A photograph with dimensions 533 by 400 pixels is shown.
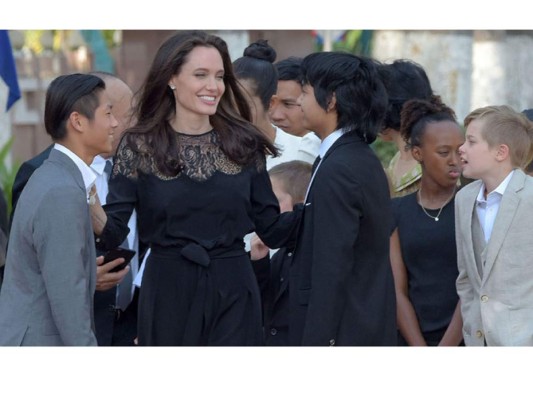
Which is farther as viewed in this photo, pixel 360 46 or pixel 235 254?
pixel 360 46

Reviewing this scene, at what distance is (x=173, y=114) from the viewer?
512 centimetres

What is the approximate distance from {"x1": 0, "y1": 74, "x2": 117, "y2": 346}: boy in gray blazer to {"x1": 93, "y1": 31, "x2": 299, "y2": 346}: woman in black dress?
0.35 metres

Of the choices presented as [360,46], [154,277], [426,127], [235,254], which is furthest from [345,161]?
[360,46]

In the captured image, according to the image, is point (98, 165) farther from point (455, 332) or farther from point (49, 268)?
point (455, 332)

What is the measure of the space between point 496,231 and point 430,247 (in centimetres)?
64

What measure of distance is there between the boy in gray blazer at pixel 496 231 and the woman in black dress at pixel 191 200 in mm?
1001

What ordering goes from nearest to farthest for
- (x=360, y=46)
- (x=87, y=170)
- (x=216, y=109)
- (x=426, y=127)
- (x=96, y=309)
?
(x=87, y=170) < (x=216, y=109) < (x=96, y=309) < (x=426, y=127) < (x=360, y=46)

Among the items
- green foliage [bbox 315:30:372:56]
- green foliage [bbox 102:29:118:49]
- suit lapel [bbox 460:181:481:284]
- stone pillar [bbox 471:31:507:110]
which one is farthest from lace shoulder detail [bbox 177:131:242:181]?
green foliage [bbox 102:29:118:49]

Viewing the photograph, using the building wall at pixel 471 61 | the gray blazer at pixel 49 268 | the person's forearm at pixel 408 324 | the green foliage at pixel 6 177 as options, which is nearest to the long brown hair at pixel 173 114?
the gray blazer at pixel 49 268

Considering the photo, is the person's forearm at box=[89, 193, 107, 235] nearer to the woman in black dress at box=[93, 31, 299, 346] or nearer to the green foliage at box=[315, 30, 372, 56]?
the woman in black dress at box=[93, 31, 299, 346]

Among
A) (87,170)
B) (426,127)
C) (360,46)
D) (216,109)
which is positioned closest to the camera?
(87,170)

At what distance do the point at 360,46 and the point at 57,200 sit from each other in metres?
11.1

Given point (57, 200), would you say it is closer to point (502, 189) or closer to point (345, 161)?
point (345, 161)

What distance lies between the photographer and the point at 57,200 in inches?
177
